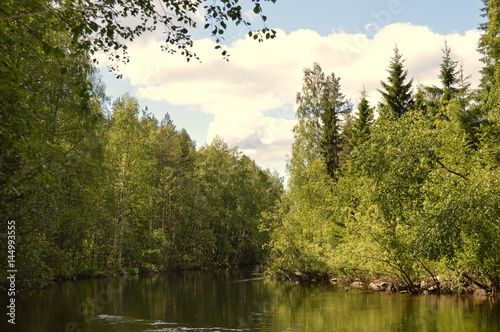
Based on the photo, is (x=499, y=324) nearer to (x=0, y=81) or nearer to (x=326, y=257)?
(x=0, y=81)

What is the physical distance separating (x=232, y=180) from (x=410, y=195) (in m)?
44.1

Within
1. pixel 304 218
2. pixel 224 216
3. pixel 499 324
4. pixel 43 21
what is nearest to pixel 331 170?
pixel 304 218

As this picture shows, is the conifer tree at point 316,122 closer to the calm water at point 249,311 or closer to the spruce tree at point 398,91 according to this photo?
the spruce tree at point 398,91

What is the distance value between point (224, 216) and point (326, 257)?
101ft

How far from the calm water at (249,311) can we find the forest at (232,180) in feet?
6.10

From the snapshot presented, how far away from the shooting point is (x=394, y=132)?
2009 cm

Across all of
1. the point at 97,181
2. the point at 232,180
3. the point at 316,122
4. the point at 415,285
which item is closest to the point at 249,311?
the point at 415,285

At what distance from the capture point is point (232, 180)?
62.5 metres

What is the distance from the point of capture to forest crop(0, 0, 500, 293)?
8555mm

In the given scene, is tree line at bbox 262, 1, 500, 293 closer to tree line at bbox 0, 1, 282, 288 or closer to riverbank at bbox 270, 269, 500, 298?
riverbank at bbox 270, 269, 500, 298

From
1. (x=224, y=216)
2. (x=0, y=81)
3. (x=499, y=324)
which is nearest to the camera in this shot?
(x=0, y=81)

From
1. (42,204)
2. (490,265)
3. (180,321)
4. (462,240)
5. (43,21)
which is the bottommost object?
(180,321)

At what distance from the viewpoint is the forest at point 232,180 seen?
8.55 metres

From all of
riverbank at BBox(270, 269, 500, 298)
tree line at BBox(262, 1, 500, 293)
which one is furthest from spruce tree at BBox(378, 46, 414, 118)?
riverbank at BBox(270, 269, 500, 298)
